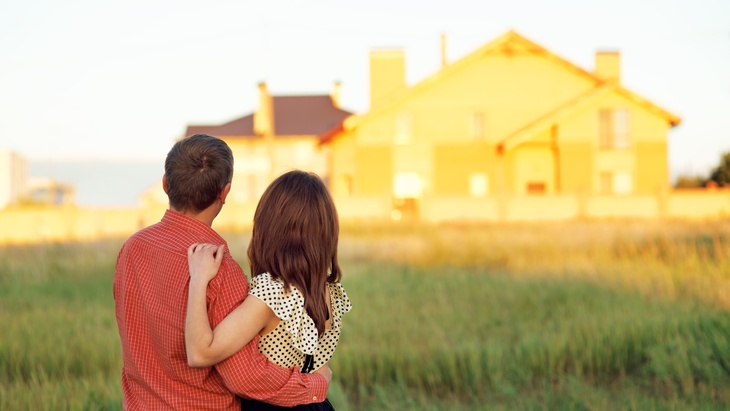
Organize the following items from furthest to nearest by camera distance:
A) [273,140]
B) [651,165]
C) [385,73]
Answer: [273,140] < [385,73] < [651,165]

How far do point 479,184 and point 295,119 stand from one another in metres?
24.3

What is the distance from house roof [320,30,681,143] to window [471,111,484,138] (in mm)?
1996

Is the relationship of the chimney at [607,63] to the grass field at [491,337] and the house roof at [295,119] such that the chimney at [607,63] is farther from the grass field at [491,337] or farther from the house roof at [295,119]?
the grass field at [491,337]

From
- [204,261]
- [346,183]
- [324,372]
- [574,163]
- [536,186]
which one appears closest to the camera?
[204,261]

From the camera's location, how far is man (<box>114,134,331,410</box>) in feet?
10.1

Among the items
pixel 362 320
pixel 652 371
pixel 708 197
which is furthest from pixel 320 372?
pixel 708 197

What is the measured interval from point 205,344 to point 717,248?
10.5 m

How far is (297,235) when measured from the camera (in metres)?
3.22

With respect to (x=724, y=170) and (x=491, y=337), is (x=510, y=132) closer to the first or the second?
(x=724, y=170)

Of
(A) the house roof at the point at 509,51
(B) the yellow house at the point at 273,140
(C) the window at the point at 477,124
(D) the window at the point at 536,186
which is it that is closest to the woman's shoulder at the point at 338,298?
(A) the house roof at the point at 509,51

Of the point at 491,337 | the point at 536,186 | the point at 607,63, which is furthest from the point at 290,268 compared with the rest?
the point at 607,63

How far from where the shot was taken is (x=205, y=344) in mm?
2980

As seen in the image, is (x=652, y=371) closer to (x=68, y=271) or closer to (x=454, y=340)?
(x=454, y=340)

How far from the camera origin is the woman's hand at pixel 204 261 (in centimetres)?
298
